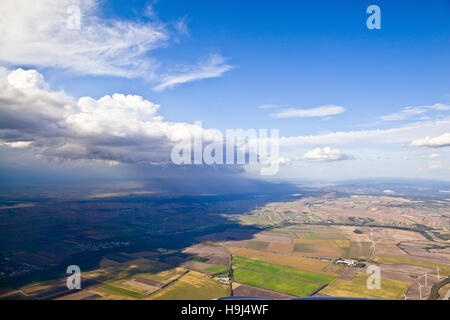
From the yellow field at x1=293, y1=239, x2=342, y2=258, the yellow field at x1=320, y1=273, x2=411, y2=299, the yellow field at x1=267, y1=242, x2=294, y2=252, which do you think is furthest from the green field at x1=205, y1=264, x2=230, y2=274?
the yellow field at x1=293, y1=239, x2=342, y2=258

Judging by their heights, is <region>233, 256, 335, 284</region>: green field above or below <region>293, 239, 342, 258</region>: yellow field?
above

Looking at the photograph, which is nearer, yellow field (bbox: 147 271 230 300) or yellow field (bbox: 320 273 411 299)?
yellow field (bbox: 147 271 230 300)

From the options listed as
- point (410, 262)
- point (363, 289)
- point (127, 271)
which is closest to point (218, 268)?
point (127, 271)

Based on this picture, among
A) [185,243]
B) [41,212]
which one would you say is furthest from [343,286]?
[41,212]

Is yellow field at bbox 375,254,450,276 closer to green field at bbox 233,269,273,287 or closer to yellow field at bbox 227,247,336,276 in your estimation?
yellow field at bbox 227,247,336,276

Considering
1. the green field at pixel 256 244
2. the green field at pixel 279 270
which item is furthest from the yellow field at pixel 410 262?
the green field at pixel 256 244

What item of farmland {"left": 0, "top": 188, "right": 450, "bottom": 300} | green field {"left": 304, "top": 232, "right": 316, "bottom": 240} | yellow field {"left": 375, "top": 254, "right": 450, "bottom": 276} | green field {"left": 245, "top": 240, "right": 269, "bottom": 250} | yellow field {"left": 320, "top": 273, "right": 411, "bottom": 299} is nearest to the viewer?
yellow field {"left": 320, "top": 273, "right": 411, "bottom": 299}

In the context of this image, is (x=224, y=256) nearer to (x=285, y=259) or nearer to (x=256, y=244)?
(x=285, y=259)
